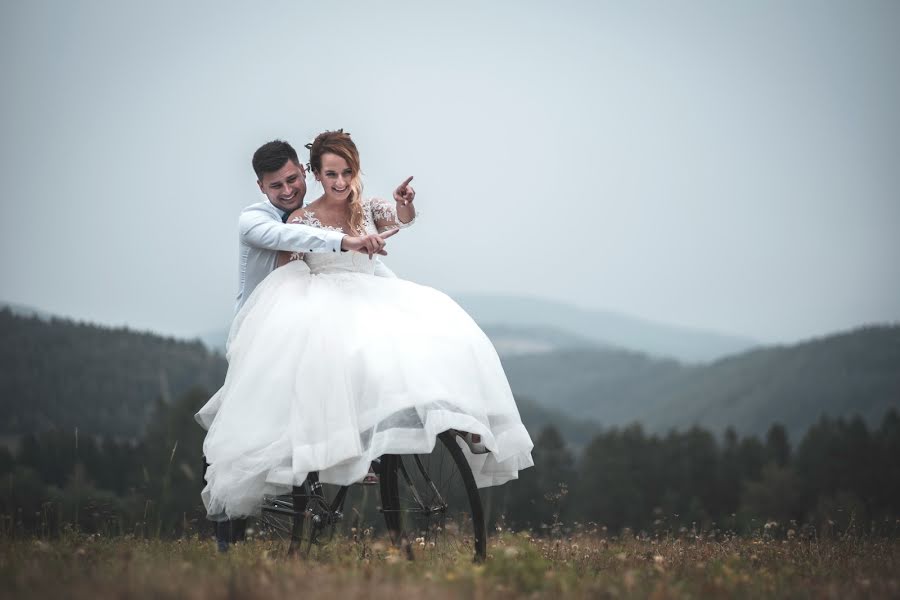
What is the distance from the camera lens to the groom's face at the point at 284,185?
21.9 feet

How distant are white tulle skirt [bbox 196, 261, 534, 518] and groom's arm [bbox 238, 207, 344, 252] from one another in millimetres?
319

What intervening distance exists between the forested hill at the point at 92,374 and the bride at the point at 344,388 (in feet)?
325

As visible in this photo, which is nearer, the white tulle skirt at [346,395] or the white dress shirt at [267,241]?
the white tulle skirt at [346,395]

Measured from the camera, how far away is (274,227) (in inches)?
239

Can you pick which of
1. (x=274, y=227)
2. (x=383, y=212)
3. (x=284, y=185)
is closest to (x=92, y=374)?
(x=284, y=185)

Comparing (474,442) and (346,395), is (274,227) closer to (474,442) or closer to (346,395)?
(346,395)

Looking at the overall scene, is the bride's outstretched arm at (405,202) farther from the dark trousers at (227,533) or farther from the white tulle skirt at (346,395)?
the dark trousers at (227,533)

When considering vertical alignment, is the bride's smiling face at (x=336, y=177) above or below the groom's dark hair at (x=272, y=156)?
below

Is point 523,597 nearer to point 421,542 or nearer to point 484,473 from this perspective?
point 484,473

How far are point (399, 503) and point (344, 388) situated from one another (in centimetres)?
113

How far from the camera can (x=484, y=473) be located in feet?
20.0

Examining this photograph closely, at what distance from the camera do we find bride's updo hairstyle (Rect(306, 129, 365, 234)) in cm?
639

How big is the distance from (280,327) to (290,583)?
6.75 ft

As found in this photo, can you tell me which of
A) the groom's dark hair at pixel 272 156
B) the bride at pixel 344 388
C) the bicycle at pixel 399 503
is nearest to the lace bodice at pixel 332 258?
the bride at pixel 344 388
